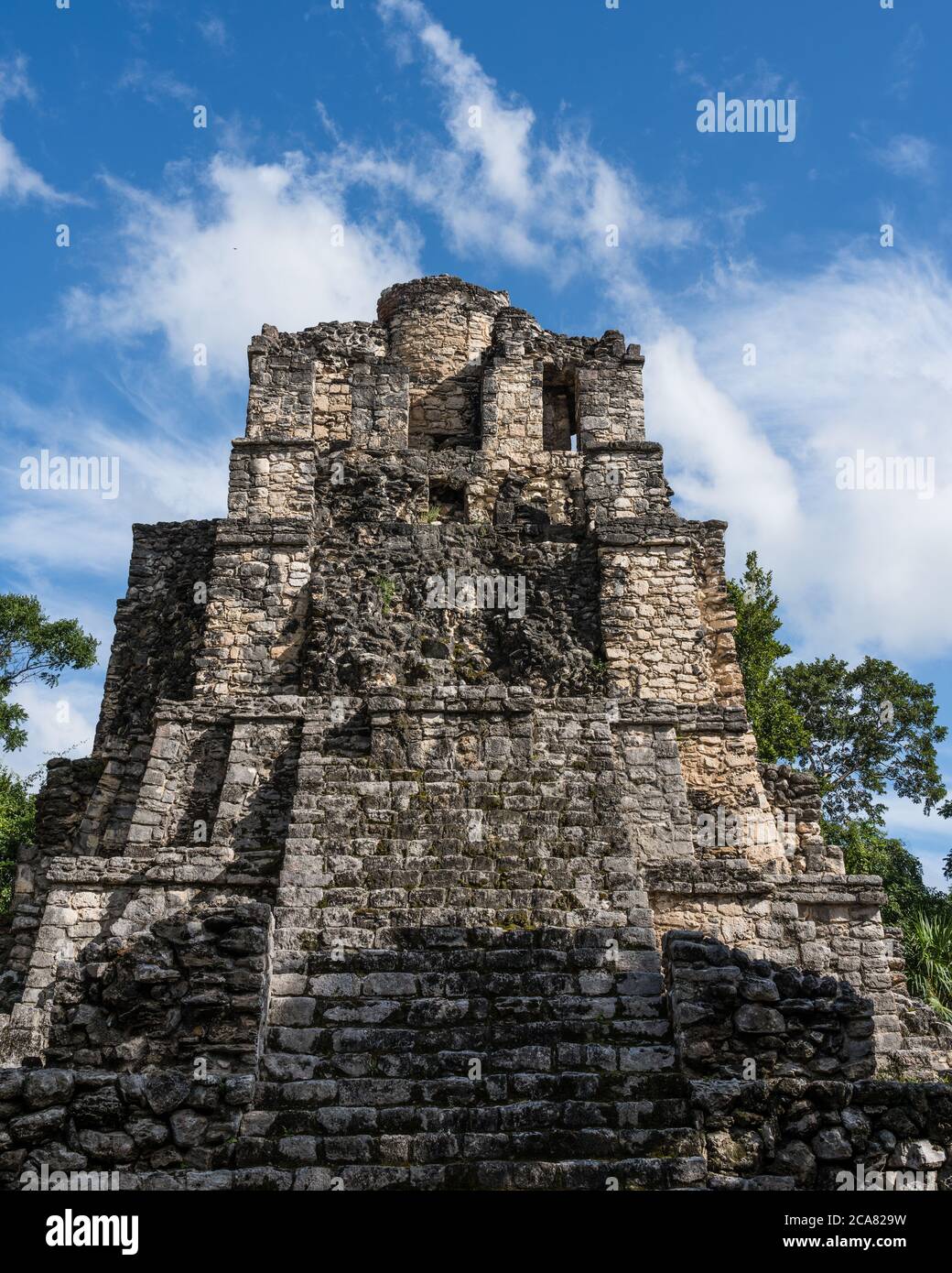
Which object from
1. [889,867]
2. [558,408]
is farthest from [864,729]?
[558,408]

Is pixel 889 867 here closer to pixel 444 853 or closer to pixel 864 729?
pixel 864 729

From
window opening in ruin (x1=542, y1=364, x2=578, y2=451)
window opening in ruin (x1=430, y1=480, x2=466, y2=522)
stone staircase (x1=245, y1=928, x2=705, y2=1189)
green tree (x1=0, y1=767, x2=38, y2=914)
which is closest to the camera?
stone staircase (x1=245, y1=928, x2=705, y2=1189)

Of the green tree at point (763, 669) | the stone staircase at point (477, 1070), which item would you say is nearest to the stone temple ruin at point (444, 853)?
the stone staircase at point (477, 1070)

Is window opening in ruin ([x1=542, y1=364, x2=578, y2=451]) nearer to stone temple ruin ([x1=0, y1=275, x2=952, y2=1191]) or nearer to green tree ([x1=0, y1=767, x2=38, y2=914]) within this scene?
stone temple ruin ([x1=0, y1=275, x2=952, y2=1191])

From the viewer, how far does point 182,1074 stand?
6.45 meters

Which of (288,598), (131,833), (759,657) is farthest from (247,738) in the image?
(759,657)

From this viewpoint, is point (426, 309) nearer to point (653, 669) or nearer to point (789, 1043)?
point (653, 669)

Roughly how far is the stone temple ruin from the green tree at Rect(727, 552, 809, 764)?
827 centimetres

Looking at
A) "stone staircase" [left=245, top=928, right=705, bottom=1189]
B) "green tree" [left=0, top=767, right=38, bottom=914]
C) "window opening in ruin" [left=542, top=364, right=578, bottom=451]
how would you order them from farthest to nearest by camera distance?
"green tree" [left=0, top=767, right=38, bottom=914] → "window opening in ruin" [left=542, top=364, right=578, bottom=451] → "stone staircase" [left=245, top=928, right=705, bottom=1189]

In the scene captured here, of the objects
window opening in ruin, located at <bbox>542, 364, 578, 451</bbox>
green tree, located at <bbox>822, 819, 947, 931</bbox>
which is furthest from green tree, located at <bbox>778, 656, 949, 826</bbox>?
window opening in ruin, located at <bbox>542, 364, 578, 451</bbox>

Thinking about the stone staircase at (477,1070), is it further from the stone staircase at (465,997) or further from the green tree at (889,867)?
the green tree at (889,867)

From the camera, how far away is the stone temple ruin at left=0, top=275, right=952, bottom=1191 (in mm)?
6387

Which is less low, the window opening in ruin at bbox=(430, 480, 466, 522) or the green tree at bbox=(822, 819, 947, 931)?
the window opening in ruin at bbox=(430, 480, 466, 522)
